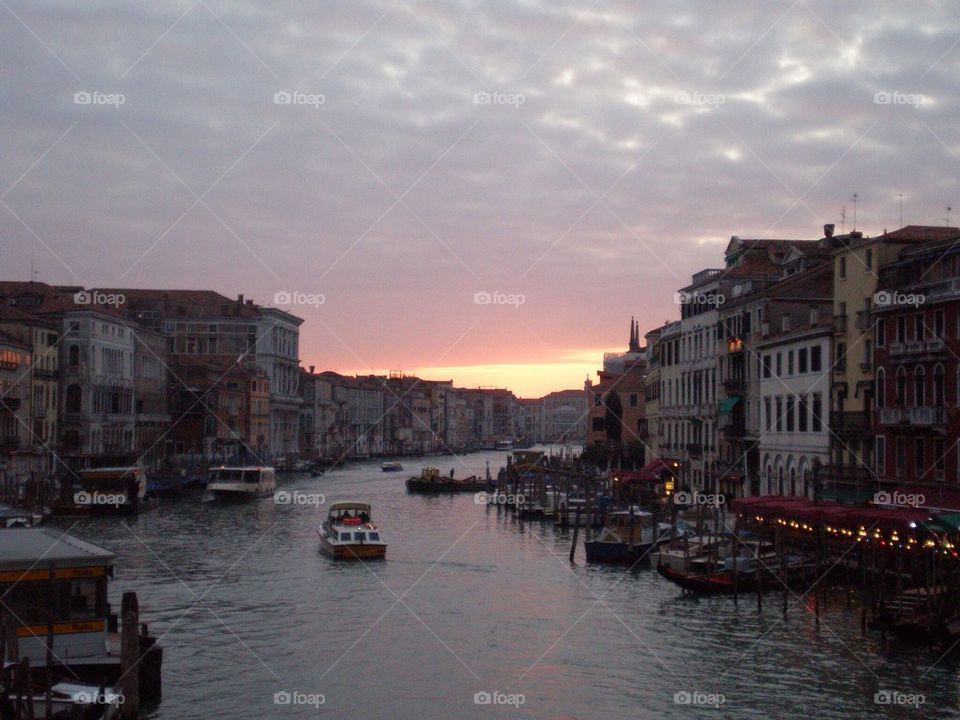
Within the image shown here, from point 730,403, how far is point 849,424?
9129 millimetres

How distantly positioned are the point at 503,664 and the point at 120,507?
1127 inches

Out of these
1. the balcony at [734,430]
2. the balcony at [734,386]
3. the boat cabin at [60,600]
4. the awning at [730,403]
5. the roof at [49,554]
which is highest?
the balcony at [734,386]

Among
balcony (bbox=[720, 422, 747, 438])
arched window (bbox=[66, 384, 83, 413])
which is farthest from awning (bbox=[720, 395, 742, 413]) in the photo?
arched window (bbox=[66, 384, 83, 413])

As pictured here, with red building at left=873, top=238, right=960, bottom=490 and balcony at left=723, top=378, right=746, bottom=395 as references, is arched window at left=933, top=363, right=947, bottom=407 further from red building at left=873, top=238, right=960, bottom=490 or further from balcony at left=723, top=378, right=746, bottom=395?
balcony at left=723, top=378, right=746, bottom=395

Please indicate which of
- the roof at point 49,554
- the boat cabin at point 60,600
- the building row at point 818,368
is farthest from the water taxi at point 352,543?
the boat cabin at point 60,600

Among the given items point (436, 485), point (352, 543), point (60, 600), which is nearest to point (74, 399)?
point (436, 485)

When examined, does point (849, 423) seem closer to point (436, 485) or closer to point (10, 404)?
point (10, 404)

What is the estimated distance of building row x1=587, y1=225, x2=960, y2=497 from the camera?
89.4 feet

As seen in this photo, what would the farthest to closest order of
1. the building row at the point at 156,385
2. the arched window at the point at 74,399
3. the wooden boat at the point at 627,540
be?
the arched window at the point at 74,399
the building row at the point at 156,385
the wooden boat at the point at 627,540

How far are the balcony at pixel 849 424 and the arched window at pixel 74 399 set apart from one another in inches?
1533

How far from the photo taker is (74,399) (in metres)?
58.5

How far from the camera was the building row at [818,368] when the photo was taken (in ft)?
89.4

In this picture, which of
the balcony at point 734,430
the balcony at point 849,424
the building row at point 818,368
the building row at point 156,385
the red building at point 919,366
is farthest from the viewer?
the building row at point 156,385

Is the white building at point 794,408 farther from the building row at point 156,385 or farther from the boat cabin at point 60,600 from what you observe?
the building row at point 156,385
